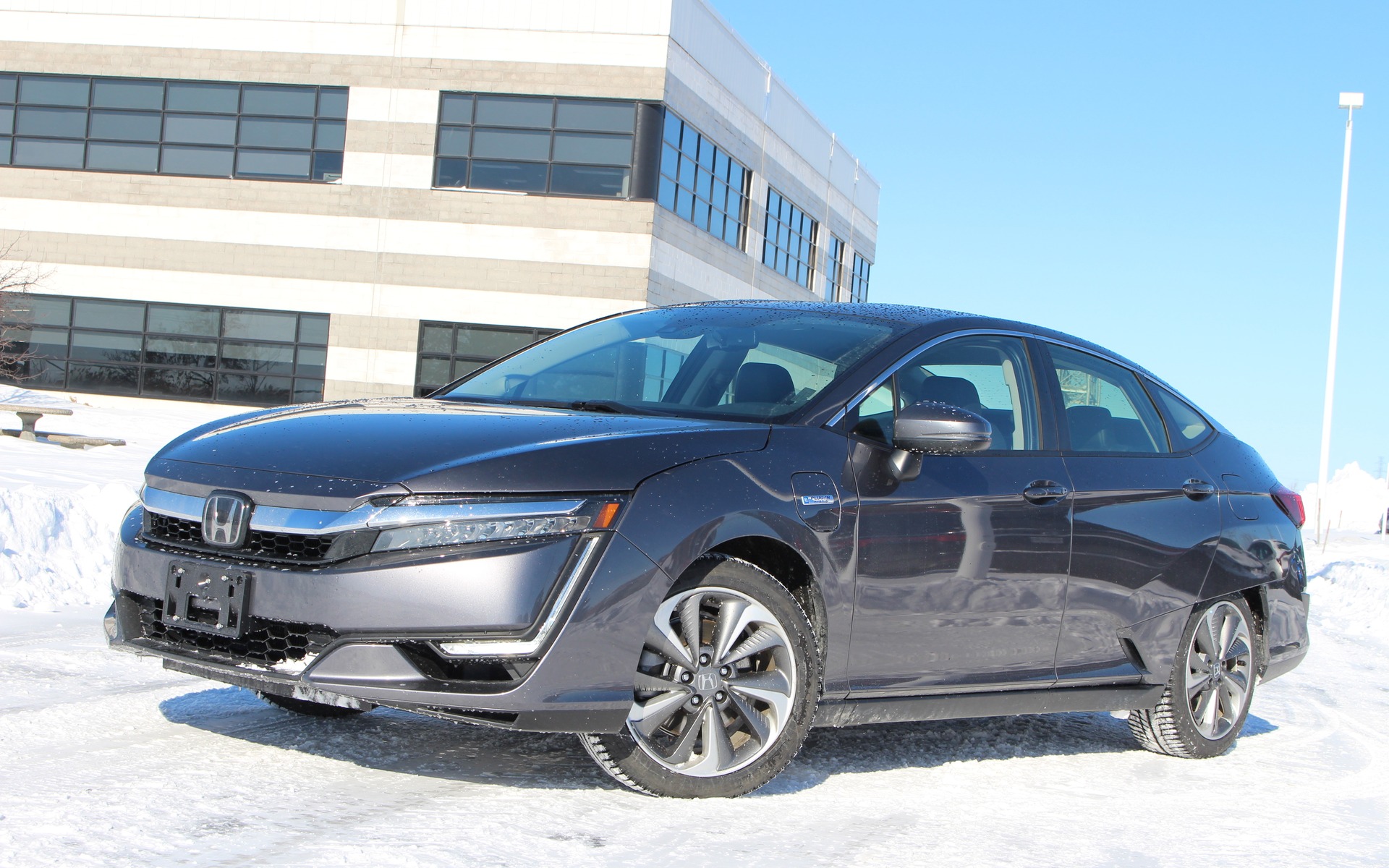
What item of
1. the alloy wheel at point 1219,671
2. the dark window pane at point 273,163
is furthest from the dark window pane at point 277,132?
the alloy wheel at point 1219,671

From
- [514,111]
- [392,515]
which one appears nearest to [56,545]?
[392,515]

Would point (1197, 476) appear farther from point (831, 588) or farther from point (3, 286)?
point (3, 286)

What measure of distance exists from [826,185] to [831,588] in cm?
3708

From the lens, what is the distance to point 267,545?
12.5ft

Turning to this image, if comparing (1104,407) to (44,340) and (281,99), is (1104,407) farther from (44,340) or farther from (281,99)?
(44,340)

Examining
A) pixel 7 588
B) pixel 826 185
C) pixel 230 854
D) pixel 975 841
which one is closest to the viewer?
pixel 230 854

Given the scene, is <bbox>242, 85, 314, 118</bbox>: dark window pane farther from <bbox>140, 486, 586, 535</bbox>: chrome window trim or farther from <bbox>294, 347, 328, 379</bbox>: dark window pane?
<bbox>140, 486, 586, 535</bbox>: chrome window trim

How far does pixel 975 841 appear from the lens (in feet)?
13.2

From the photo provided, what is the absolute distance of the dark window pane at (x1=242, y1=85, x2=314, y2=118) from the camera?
28375mm

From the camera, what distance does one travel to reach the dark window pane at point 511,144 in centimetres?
2786

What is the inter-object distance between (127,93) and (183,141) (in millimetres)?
1567

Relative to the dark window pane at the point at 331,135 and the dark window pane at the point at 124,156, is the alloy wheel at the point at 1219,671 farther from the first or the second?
the dark window pane at the point at 124,156

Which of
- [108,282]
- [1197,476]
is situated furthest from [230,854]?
[108,282]

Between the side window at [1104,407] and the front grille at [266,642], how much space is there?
305 cm
